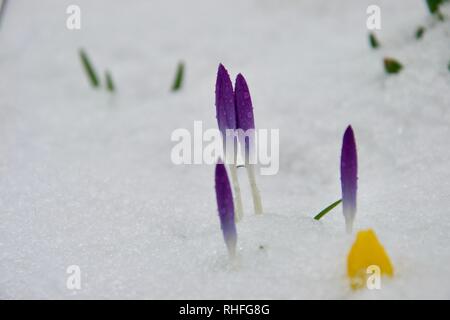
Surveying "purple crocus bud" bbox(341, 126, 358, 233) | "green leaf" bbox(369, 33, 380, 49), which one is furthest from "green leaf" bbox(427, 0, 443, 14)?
"purple crocus bud" bbox(341, 126, 358, 233)

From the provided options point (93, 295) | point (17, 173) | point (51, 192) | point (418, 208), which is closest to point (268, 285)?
point (93, 295)

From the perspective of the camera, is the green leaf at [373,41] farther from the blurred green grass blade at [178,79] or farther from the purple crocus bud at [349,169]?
the purple crocus bud at [349,169]

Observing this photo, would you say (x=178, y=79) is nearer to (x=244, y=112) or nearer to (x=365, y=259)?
(x=244, y=112)

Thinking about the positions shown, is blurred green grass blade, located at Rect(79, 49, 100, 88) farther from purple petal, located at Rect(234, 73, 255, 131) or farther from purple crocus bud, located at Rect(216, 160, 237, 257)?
purple crocus bud, located at Rect(216, 160, 237, 257)

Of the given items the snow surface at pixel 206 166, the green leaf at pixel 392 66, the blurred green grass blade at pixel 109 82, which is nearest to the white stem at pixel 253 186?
the snow surface at pixel 206 166

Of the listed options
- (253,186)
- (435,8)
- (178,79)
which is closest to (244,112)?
(253,186)
